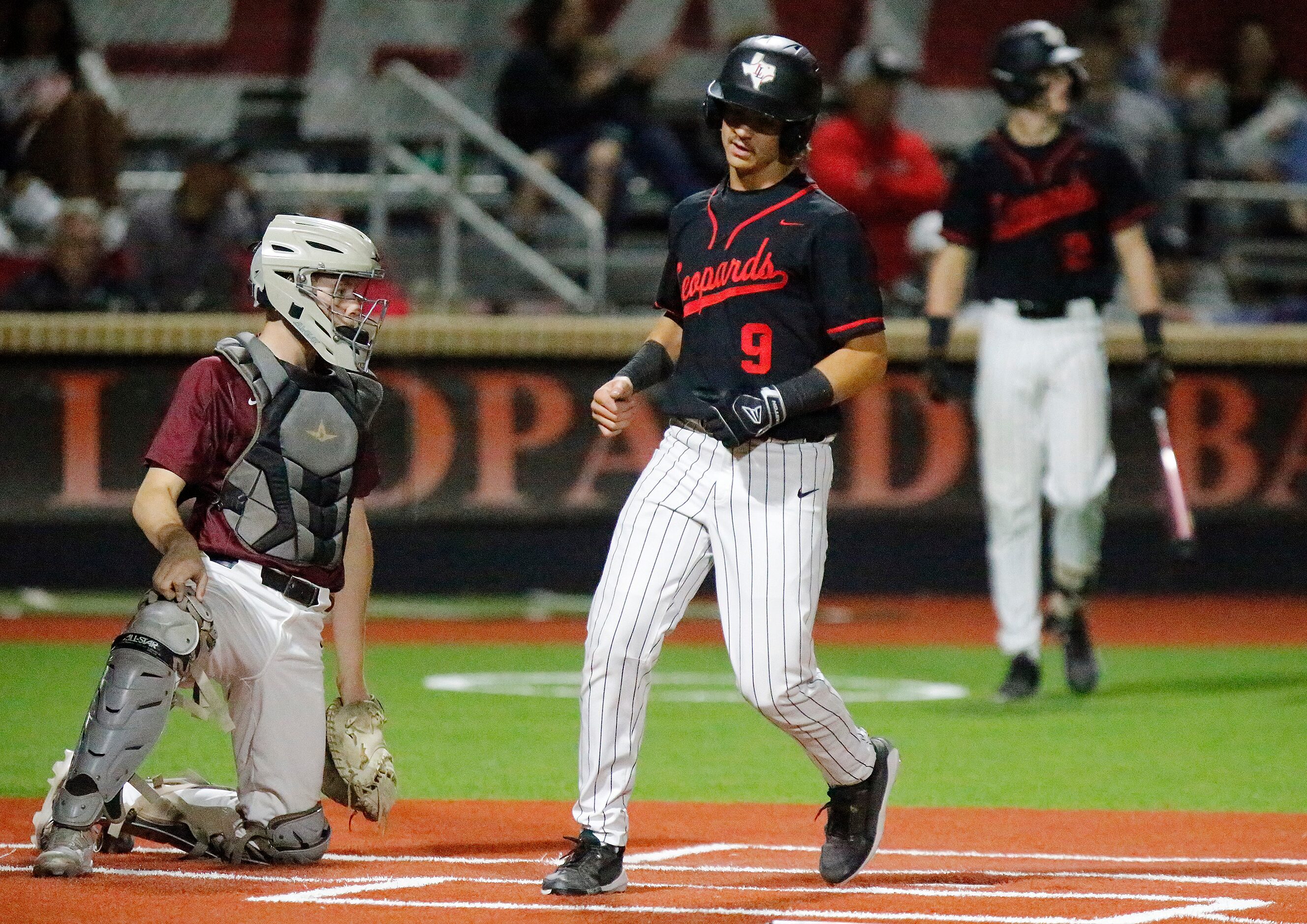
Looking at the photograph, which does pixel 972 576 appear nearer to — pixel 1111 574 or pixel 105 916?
pixel 1111 574

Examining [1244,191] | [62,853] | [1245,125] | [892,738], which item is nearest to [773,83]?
[62,853]

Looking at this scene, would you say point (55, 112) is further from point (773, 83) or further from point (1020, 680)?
point (773, 83)

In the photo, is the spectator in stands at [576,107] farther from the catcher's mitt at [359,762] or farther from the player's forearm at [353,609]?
the catcher's mitt at [359,762]

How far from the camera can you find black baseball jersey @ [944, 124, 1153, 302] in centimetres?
843

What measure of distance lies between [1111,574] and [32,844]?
8665 millimetres

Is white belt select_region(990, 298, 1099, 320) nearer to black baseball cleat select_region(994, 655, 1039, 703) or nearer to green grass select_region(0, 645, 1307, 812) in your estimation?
black baseball cleat select_region(994, 655, 1039, 703)

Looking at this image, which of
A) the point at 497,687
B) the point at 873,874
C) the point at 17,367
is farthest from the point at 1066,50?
the point at 17,367

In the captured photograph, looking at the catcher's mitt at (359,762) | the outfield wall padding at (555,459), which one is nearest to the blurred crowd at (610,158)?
the outfield wall padding at (555,459)

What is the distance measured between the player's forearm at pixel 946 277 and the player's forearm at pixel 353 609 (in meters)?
3.65

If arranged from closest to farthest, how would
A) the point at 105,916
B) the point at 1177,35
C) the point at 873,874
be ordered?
1. the point at 105,916
2. the point at 873,874
3. the point at 1177,35

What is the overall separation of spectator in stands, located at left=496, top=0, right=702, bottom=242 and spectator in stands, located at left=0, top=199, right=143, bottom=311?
2.56 metres

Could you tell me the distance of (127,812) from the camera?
5.25 metres

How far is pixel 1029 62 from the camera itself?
329 inches

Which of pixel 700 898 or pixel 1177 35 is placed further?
pixel 1177 35
